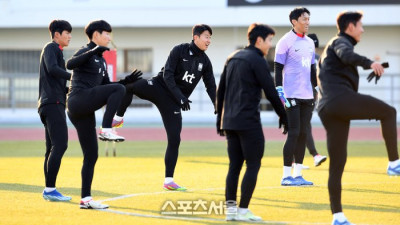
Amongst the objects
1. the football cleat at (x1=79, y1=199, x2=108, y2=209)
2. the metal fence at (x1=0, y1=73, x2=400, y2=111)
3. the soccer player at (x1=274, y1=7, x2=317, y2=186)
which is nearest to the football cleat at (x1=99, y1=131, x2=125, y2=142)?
the football cleat at (x1=79, y1=199, x2=108, y2=209)

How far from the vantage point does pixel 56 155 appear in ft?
36.0

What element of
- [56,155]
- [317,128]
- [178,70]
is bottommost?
[317,128]

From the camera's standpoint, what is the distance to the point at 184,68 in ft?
39.7

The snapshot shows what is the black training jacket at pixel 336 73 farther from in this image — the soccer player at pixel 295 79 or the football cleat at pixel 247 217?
the soccer player at pixel 295 79

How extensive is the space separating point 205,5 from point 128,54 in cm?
372

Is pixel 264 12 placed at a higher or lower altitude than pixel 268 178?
higher

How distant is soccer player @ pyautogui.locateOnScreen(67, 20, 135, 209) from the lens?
9961 mm

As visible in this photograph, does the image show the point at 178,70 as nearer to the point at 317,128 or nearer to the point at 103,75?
the point at 103,75

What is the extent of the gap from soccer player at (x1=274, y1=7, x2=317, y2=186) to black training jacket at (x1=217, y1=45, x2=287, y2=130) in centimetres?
336

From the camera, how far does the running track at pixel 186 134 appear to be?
80.0 feet

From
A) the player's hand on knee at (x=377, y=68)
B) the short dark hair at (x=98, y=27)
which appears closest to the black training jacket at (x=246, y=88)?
the player's hand on knee at (x=377, y=68)

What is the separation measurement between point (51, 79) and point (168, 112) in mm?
1910

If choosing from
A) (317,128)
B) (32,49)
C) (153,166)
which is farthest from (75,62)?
(32,49)

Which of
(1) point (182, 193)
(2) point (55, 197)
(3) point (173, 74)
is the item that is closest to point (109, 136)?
(2) point (55, 197)
